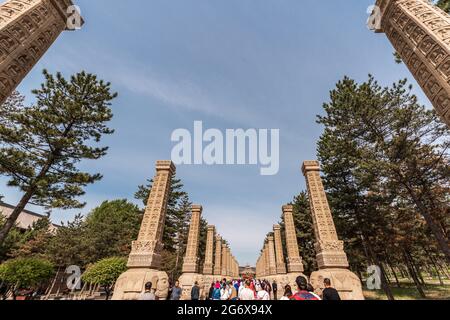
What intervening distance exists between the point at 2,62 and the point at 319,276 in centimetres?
1022

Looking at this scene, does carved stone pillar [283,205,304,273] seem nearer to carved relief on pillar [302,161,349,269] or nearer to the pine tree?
carved relief on pillar [302,161,349,269]

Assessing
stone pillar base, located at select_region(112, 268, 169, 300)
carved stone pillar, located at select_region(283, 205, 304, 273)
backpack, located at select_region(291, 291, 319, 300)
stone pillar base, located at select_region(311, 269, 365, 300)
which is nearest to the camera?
backpack, located at select_region(291, 291, 319, 300)

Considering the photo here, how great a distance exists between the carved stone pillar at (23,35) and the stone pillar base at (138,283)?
19.2 feet

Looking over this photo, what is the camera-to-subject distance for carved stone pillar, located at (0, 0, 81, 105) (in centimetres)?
427

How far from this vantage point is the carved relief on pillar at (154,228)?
7.32 m

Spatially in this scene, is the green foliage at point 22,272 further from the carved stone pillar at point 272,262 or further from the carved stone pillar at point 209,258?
the carved stone pillar at point 272,262

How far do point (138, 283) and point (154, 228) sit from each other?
189cm

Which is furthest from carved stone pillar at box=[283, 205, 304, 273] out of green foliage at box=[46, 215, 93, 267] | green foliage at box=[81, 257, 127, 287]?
green foliage at box=[46, 215, 93, 267]

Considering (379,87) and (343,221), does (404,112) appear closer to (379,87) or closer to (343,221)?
(379,87)

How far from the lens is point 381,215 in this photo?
1602 cm

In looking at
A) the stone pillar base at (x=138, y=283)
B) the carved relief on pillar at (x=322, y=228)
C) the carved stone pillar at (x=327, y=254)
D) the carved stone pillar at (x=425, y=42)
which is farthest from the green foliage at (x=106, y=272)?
the carved stone pillar at (x=425, y=42)

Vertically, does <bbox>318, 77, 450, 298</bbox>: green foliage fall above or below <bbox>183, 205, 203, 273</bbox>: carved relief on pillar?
above

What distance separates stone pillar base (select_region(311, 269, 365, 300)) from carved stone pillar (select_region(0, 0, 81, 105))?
9849 mm

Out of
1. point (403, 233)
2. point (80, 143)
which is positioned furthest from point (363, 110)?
point (80, 143)
